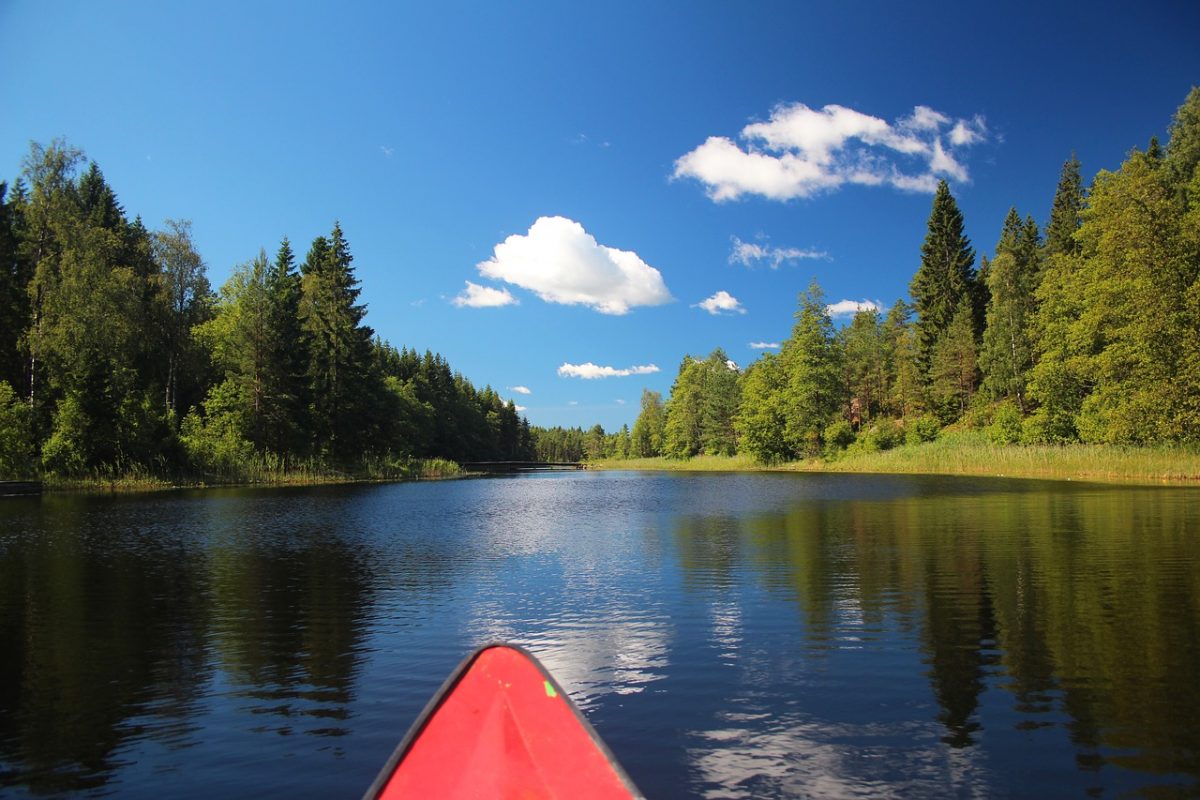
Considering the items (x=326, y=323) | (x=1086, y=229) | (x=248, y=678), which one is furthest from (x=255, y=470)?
→ (x=1086, y=229)

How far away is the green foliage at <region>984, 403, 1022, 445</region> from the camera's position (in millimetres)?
55000

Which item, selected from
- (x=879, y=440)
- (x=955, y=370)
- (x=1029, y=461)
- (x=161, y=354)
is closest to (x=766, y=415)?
(x=879, y=440)

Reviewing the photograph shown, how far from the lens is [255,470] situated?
51781 mm

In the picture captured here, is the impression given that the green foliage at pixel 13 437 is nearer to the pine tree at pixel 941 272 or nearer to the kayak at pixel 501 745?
the kayak at pixel 501 745

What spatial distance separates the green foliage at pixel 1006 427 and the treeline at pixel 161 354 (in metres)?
55.3

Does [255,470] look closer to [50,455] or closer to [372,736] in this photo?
[50,455]

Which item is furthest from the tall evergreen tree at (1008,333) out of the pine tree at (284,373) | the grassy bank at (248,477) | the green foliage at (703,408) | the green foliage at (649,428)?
the green foliage at (649,428)

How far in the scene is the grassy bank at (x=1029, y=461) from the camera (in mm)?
35688

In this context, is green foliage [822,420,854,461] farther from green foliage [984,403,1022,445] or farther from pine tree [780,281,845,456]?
green foliage [984,403,1022,445]

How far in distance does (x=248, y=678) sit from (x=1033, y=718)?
8.85 m

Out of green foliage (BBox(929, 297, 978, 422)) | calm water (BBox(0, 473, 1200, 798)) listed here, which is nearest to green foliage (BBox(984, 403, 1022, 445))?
green foliage (BBox(929, 297, 978, 422))

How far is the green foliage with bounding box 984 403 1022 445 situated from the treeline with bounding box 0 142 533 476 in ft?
181

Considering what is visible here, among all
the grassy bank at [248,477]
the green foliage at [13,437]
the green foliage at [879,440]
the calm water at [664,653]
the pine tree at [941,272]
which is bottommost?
the calm water at [664,653]

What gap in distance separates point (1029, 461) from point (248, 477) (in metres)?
54.4
